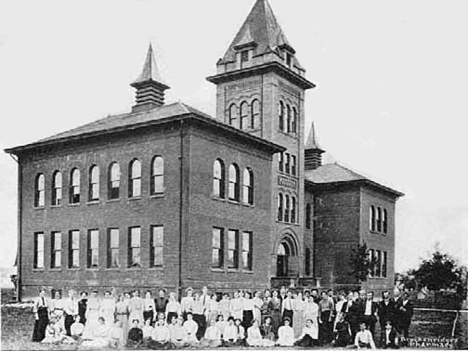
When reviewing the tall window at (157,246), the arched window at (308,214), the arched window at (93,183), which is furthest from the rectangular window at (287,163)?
the arched window at (93,183)

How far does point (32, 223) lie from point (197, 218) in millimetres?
7854

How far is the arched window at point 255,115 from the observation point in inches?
1237

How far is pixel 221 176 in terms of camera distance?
25.3 m

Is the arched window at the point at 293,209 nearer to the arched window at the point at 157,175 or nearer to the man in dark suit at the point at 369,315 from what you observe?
the arched window at the point at 157,175

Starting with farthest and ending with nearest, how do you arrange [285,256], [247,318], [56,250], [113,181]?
[285,256] → [56,250] → [113,181] → [247,318]

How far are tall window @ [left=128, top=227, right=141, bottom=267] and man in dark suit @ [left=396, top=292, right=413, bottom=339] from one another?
10322 mm

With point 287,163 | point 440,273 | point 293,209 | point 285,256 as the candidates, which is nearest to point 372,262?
point 285,256

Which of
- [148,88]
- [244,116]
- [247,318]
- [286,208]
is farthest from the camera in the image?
[286,208]

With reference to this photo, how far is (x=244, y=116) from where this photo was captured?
31844mm

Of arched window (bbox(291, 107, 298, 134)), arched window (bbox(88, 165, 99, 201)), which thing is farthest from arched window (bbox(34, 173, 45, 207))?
arched window (bbox(291, 107, 298, 134))

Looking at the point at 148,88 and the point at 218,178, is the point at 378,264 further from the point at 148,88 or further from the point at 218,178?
the point at 148,88

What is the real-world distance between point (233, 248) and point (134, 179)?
486 cm

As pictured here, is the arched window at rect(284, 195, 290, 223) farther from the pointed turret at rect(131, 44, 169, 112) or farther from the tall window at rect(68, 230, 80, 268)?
the tall window at rect(68, 230, 80, 268)

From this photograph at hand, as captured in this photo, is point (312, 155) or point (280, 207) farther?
point (312, 155)
